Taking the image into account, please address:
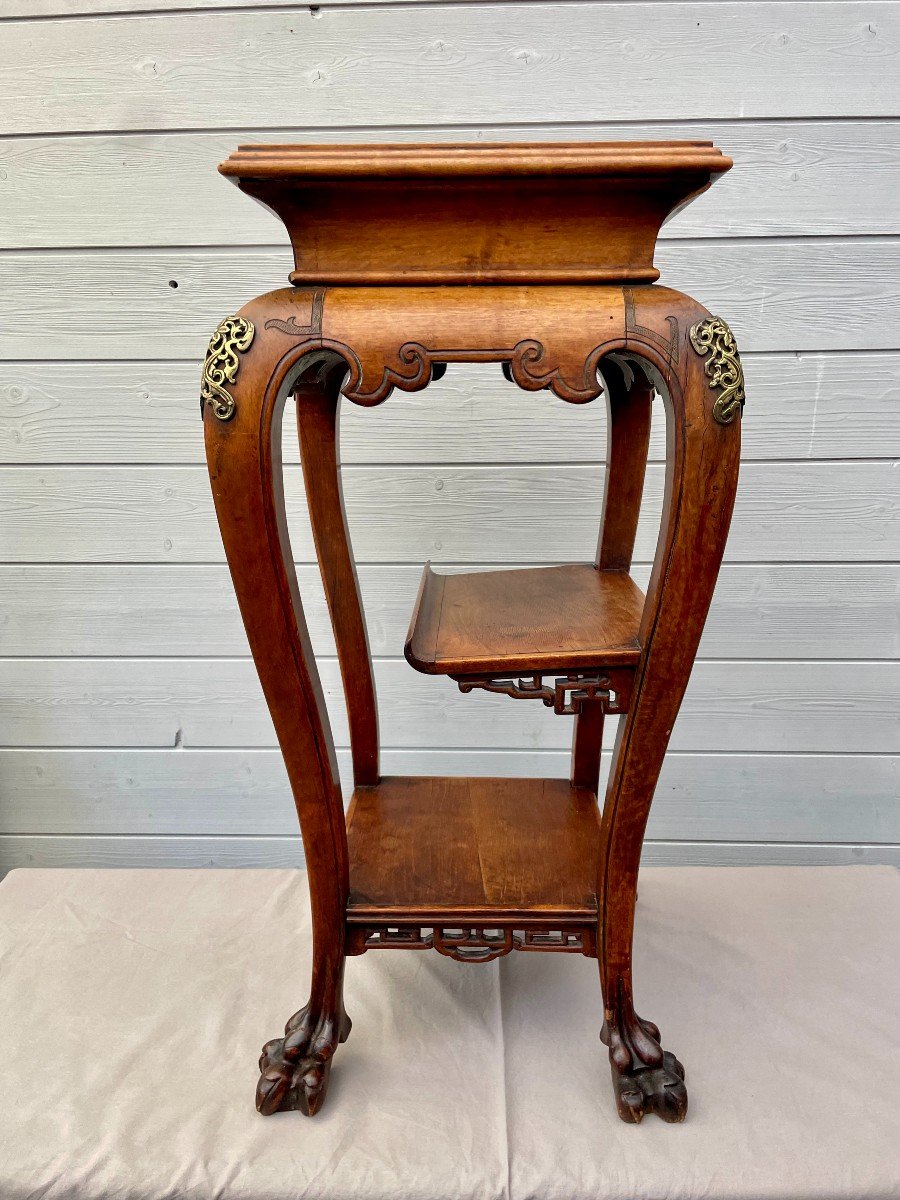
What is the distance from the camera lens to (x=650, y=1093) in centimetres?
103

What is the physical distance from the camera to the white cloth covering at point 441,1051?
970 millimetres

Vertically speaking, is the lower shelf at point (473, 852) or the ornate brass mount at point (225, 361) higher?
the ornate brass mount at point (225, 361)

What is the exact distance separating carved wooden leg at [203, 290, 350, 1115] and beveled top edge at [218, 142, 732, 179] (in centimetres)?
11

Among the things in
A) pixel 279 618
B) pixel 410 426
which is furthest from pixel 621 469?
pixel 279 618

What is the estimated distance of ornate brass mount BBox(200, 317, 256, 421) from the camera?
84 centimetres

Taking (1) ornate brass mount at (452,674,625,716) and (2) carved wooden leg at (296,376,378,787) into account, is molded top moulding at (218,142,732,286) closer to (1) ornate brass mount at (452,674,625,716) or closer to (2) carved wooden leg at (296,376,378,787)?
(2) carved wooden leg at (296,376,378,787)

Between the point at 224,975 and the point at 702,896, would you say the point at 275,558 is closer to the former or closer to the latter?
the point at 224,975

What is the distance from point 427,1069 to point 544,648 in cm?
57

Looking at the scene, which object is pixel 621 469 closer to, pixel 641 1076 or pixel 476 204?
pixel 476 204

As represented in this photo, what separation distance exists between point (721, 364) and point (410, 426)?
0.71 m

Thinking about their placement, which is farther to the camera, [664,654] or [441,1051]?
[441,1051]

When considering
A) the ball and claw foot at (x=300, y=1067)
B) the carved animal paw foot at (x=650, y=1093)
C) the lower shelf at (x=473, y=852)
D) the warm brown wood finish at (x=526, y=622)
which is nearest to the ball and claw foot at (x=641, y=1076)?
the carved animal paw foot at (x=650, y=1093)

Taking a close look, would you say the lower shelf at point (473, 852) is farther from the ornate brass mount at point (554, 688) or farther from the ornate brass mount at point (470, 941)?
the ornate brass mount at point (554, 688)

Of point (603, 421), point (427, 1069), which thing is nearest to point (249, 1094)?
point (427, 1069)
